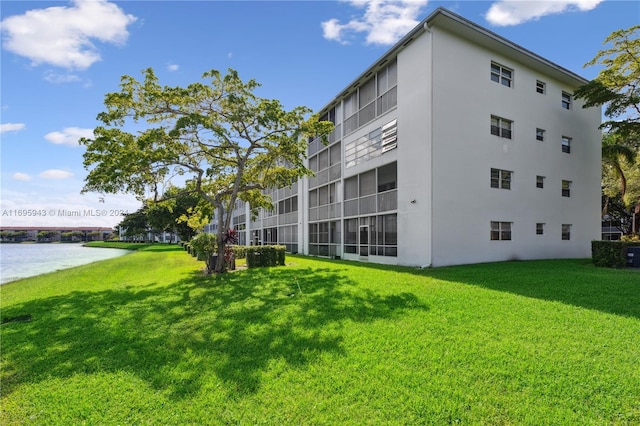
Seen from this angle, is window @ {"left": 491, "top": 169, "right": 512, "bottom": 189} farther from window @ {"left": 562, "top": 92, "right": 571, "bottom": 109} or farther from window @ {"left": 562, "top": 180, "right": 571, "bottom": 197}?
window @ {"left": 562, "top": 92, "right": 571, "bottom": 109}

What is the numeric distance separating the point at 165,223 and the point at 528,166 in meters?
49.2

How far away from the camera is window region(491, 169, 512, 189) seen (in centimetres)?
1642

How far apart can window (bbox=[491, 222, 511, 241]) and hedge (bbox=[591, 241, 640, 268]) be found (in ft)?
11.5

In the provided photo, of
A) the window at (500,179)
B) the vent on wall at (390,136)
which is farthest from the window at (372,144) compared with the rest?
the window at (500,179)

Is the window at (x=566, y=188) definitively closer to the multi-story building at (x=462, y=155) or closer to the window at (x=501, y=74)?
the multi-story building at (x=462, y=155)

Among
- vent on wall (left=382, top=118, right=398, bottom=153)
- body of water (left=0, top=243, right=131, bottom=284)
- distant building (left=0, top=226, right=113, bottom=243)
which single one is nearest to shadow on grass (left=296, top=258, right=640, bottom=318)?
vent on wall (left=382, top=118, right=398, bottom=153)

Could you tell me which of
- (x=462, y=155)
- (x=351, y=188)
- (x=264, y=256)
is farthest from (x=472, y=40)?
(x=264, y=256)

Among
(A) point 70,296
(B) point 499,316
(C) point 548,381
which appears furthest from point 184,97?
(C) point 548,381

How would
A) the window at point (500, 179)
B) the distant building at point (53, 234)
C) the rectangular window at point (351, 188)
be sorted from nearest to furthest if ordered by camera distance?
the window at point (500, 179) < the rectangular window at point (351, 188) < the distant building at point (53, 234)

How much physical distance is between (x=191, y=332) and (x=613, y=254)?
16.5 meters

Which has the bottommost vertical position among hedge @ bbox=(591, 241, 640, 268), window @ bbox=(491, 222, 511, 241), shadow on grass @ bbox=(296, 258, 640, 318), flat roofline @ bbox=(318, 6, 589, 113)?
shadow on grass @ bbox=(296, 258, 640, 318)

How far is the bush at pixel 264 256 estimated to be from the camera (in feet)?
53.4

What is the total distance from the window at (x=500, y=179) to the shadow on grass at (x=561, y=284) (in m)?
4.58

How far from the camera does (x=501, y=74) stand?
17.1 metres
